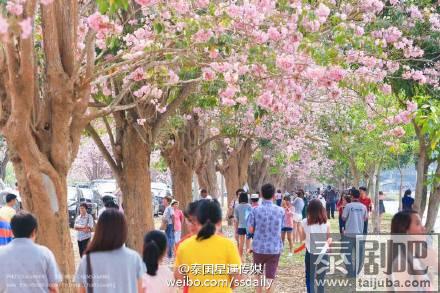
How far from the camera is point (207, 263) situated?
6.20 m

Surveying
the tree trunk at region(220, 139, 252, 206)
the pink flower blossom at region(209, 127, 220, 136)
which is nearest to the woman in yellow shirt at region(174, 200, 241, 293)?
the pink flower blossom at region(209, 127, 220, 136)

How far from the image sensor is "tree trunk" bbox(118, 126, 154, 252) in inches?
603

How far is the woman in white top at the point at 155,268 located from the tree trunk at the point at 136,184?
358 inches

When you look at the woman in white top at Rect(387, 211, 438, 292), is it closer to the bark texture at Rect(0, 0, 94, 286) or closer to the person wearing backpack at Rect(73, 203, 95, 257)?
the bark texture at Rect(0, 0, 94, 286)

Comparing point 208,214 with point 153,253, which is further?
point 208,214

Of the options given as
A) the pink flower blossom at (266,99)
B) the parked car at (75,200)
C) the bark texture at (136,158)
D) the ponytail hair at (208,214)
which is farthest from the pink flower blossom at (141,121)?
the parked car at (75,200)

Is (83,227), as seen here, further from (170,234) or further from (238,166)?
(238,166)

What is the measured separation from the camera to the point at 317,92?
20719 millimetres

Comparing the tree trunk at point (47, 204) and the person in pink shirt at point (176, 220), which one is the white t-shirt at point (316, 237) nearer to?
the tree trunk at point (47, 204)

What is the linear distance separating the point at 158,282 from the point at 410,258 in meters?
1.82

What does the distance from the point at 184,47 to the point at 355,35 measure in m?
2.14

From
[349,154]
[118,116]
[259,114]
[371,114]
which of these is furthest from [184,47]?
[349,154]

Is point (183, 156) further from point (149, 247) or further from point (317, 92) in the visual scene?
point (149, 247)

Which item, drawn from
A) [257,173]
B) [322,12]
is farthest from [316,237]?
[257,173]
